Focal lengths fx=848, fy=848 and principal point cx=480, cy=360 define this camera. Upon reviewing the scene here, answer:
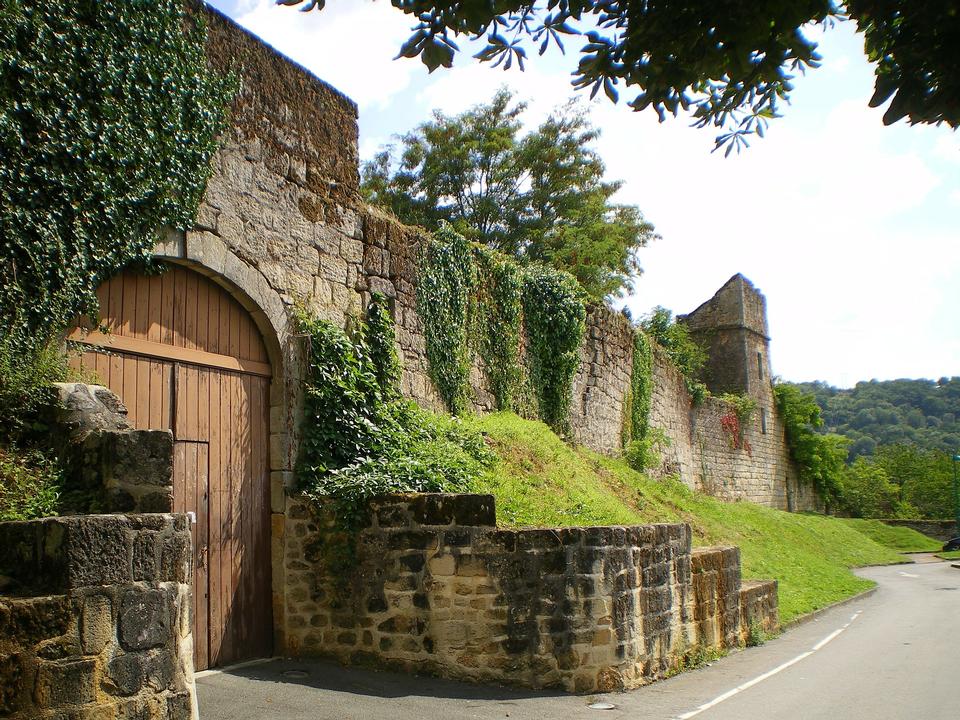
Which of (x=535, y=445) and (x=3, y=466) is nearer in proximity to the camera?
(x=3, y=466)

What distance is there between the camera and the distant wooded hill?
8050cm

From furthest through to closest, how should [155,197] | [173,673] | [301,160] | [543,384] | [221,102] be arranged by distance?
[543,384] < [301,160] < [221,102] < [155,197] < [173,673]

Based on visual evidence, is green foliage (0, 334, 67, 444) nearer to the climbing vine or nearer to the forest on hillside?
the climbing vine

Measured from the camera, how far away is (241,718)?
18.3 ft

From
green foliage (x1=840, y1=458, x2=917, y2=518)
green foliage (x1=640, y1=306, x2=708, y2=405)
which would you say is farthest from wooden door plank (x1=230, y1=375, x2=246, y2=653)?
green foliage (x1=840, y1=458, x2=917, y2=518)

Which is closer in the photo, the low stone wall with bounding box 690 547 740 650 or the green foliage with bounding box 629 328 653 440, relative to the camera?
the low stone wall with bounding box 690 547 740 650

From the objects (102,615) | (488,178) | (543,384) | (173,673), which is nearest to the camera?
(102,615)

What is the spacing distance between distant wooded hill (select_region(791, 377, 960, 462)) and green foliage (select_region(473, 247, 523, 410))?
7233 cm

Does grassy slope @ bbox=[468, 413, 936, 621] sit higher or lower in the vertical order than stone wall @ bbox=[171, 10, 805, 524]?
lower

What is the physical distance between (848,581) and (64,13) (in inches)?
648

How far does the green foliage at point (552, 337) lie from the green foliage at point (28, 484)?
8467 mm

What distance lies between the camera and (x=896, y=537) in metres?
31.0

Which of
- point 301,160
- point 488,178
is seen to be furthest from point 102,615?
point 488,178

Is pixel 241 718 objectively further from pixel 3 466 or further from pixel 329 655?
pixel 3 466
